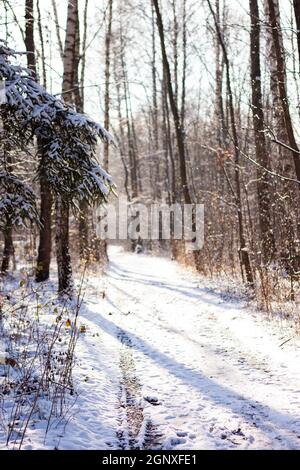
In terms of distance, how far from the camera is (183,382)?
457cm

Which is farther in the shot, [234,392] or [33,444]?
[234,392]

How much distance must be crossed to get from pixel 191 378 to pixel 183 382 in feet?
0.48

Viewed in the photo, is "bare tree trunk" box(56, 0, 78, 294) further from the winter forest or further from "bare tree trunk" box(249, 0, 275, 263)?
"bare tree trunk" box(249, 0, 275, 263)

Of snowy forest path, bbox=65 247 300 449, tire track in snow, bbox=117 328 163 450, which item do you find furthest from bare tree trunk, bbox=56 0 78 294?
tire track in snow, bbox=117 328 163 450

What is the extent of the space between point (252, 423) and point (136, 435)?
0.97m

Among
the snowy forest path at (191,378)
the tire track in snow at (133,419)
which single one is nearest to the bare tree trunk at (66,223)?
the snowy forest path at (191,378)

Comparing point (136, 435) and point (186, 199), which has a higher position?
point (186, 199)

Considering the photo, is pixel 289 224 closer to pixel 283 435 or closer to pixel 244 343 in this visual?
pixel 244 343

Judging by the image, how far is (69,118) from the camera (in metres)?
5.55

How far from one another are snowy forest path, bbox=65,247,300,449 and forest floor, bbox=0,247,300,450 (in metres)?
0.01

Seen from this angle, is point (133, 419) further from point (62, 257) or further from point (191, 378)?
point (62, 257)

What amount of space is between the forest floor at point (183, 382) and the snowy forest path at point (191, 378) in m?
0.01

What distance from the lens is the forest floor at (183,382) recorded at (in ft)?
11.0
